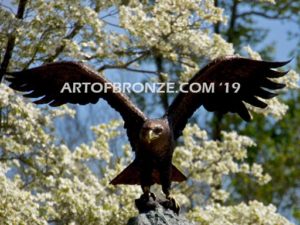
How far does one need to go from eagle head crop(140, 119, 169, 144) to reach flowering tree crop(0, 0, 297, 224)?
3.33m

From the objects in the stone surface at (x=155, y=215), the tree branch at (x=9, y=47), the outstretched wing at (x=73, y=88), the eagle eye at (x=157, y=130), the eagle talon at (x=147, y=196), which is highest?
the tree branch at (x=9, y=47)

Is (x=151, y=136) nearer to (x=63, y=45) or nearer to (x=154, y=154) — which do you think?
(x=154, y=154)

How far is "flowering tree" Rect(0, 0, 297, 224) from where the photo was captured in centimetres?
1054

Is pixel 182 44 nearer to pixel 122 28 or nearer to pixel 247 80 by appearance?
pixel 122 28

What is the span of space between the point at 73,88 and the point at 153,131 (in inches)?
39.6

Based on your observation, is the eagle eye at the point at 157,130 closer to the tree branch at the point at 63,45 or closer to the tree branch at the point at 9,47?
the tree branch at the point at 9,47

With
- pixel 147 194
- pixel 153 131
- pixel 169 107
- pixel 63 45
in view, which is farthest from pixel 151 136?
pixel 63 45

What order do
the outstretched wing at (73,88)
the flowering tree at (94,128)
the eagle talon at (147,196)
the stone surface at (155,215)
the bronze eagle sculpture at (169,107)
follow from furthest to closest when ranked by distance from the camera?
the flowering tree at (94,128) → the outstretched wing at (73,88) → the bronze eagle sculpture at (169,107) → the eagle talon at (147,196) → the stone surface at (155,215)

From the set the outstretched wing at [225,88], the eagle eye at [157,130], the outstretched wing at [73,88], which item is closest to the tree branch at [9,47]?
the outstretched wing at [73,88]

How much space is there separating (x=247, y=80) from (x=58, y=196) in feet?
13.4

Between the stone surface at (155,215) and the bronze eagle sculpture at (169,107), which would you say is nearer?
the stone surface at (155,215)

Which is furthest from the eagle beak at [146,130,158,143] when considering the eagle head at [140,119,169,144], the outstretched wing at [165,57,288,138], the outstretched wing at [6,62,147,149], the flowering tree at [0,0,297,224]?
the flowering tree at [0,0,297,224]

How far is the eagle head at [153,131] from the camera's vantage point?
6.55 metres

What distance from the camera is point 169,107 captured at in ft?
23.0
